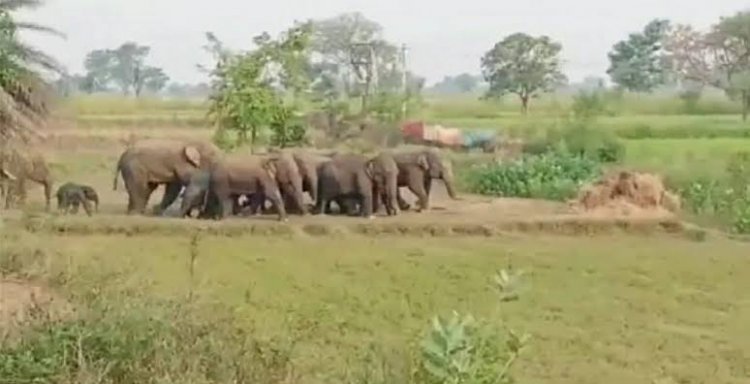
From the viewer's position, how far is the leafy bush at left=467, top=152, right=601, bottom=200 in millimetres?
19422

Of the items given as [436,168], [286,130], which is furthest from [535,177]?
[286,130]

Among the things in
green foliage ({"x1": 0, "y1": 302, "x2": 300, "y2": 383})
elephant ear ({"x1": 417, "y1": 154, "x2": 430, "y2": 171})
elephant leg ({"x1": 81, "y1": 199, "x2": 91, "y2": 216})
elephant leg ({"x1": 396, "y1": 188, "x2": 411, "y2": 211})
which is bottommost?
elephant leg ({"x1": 396, "y1": 188, "x2": 411, "y2": 211})

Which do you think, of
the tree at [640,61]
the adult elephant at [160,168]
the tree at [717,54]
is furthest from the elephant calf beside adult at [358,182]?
the tree at [640,61]

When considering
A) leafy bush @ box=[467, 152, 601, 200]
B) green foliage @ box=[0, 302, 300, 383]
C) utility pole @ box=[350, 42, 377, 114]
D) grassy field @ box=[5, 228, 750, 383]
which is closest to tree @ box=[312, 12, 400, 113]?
utility pole @ box=[350, 42, 377, 114]

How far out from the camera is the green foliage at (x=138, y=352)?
539cm

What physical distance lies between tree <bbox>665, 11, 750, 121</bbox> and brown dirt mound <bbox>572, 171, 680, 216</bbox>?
23.5m

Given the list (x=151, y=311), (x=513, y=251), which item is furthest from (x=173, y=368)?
(x=513, y=251)

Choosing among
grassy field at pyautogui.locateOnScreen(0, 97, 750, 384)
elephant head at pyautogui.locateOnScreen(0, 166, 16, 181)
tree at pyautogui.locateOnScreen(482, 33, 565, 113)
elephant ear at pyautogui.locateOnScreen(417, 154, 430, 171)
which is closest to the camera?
grassy field at pyautogui.locateOnScreen(0, 97, 750, 384)

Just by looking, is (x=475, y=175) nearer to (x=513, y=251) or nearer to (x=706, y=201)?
(x=706, y=201)

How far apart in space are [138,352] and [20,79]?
471 centimetres

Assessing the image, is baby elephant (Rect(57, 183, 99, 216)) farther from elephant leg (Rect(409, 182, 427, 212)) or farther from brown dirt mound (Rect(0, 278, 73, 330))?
brown dirt mound (Rect(0, 278, 73, 330))

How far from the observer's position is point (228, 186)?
1561cm

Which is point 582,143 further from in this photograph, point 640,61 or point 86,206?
point 640,61

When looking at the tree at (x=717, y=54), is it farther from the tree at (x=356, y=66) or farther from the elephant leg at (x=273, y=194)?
the elephant leg at (x=273, y=194)
